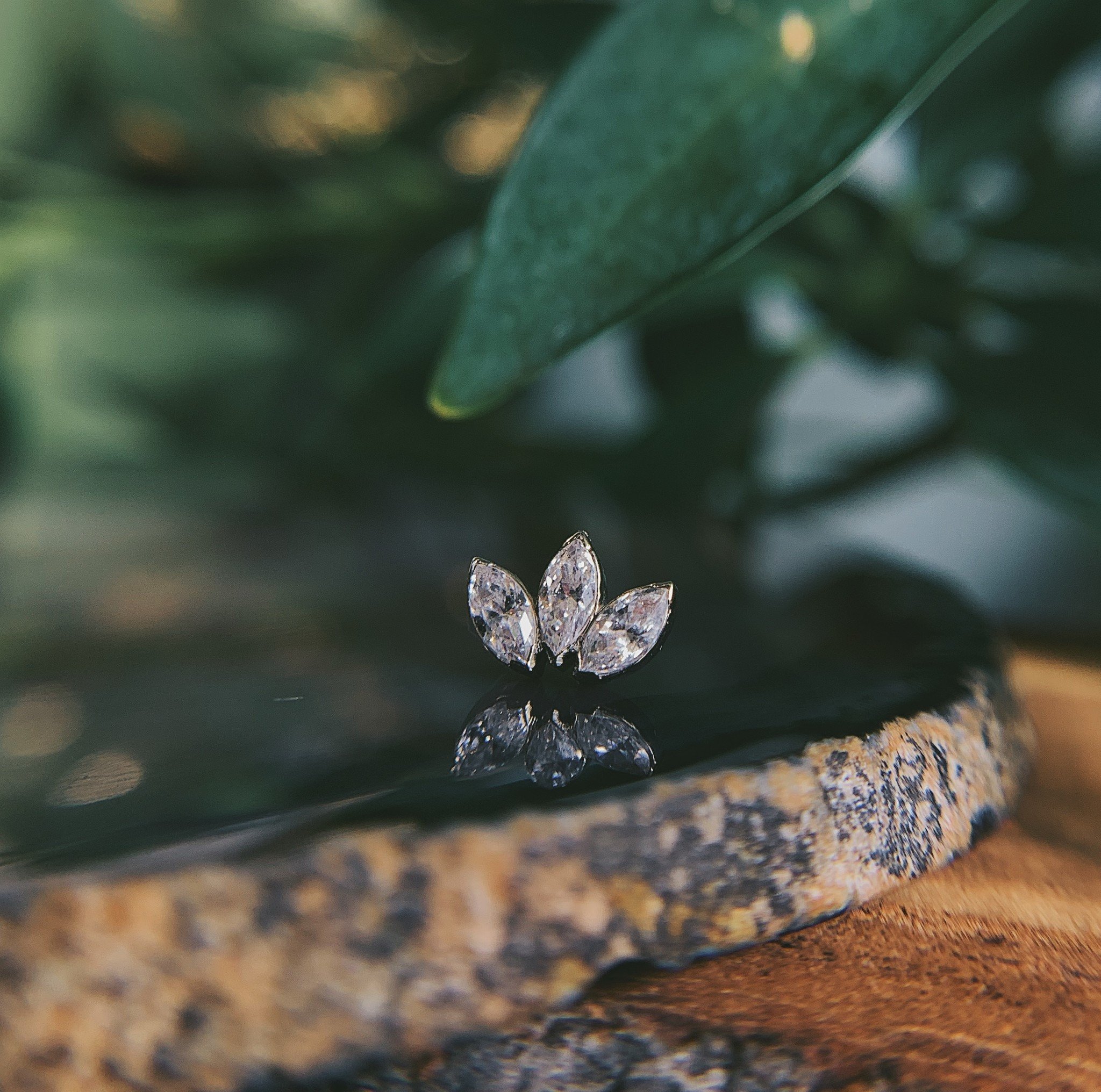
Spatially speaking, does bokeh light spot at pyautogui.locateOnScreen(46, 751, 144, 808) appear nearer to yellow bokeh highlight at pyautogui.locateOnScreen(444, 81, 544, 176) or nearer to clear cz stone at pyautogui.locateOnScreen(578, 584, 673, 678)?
clear cz stone at pyautogui.locateOnScreen(578, 584, 673, 678)

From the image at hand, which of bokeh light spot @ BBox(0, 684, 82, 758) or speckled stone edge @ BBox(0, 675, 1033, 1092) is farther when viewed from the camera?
bokeh light spot @ BBox(0, 684, 82, 758)

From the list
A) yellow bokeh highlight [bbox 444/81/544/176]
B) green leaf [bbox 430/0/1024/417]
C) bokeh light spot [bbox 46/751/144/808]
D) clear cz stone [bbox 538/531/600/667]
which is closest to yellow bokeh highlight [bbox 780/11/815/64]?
green leaf [bbox 430/0/1024/417]

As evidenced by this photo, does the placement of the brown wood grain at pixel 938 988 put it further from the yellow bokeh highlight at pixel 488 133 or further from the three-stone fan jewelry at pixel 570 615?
the yellow bokeh highlight at pixel 488 133

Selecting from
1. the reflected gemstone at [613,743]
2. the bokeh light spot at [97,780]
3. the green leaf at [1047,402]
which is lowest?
the reflected gemstone at [613,743]

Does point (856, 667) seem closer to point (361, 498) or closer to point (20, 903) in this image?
point (20, 903)

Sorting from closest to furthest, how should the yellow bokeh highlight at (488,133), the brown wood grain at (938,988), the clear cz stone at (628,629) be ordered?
the brown wood grain at (938,988)
the clear cz stone at (628,629)
the yellow bokeh highlight at (488,133)

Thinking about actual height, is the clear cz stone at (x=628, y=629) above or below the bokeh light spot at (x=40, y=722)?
below

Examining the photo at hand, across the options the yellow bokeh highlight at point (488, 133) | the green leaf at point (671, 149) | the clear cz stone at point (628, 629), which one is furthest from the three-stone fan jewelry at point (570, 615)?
the yellow bokeh highlight at point (488, 133)
